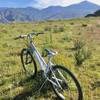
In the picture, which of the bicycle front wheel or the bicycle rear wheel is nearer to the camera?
the bicycle front wheel

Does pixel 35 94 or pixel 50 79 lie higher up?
pixel 50 79

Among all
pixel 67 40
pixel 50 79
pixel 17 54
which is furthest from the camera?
pixel 67 40

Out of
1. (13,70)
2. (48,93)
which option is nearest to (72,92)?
(48,93)

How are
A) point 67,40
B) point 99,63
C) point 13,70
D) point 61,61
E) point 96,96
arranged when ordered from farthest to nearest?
point 67,40 < point 99,63 < point 13,70 < point 61,61 < point 96,96

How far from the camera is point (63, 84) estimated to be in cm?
815

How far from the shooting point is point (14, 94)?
915 centimetres

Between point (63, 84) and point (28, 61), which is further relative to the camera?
point (28, 61)

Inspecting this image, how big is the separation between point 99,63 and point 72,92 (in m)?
5.34

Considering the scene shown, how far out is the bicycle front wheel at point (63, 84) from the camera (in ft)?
26.6

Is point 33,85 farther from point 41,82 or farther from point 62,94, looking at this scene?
point 62,94

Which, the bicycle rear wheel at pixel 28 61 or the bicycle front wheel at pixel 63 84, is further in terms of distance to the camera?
the bicycle rear wheel at pixel 28 61

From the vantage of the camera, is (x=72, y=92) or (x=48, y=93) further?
(x=48, y=93)

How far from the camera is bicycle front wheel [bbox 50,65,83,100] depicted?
26.6 ft

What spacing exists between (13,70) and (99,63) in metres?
3.77
